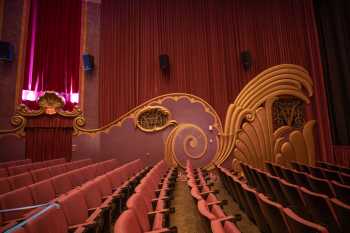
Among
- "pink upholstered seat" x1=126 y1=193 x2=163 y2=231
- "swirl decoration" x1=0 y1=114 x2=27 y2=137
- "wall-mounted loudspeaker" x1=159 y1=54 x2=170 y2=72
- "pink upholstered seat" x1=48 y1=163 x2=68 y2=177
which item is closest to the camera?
"pink upholstered seat" x1=126 y1=193 x2=163 y2=231

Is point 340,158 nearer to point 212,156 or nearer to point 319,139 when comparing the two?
point 319,139

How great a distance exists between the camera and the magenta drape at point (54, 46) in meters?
1.60

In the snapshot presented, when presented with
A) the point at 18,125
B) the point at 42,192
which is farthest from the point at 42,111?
the point at 42,192

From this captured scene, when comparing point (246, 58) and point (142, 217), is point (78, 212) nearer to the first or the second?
point (142, 217)

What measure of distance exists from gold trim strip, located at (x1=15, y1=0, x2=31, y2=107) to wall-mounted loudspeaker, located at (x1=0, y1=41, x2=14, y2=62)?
0.06m

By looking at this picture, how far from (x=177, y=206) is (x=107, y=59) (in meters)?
1.16

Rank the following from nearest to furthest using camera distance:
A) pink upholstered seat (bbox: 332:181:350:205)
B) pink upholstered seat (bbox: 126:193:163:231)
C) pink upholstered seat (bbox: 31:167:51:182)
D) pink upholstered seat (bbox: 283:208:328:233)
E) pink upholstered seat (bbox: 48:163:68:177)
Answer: pink upholstered seat (bbox: 283:208:328:233) < pink upholstered seat (bbox: 126:193:163:231) < pink upholstered seat (bbox: 332:181:350:205) < pink upholstered seat (bbox: 31:167:51:182) < pink upholstered seat (bbox: 48:163:68:177)

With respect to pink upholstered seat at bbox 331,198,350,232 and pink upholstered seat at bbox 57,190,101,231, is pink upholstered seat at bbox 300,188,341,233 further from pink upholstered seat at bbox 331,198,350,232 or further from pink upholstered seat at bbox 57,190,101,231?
pink upholstered seat at bbox 57,190,101,231

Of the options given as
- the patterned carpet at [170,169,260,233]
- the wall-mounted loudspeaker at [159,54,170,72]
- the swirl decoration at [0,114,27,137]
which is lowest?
the patterned carpet at [170,169,260,233]

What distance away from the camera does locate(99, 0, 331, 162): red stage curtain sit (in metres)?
1.59

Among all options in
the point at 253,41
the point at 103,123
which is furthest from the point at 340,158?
the point at 103,123

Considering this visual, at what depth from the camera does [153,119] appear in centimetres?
155

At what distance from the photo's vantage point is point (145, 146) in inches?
60.0

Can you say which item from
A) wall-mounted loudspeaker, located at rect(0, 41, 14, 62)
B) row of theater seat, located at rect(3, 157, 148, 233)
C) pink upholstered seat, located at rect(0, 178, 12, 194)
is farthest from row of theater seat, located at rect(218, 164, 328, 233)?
wall-mounted loudspeaker, located at rect(0, 41, 14, 62)
